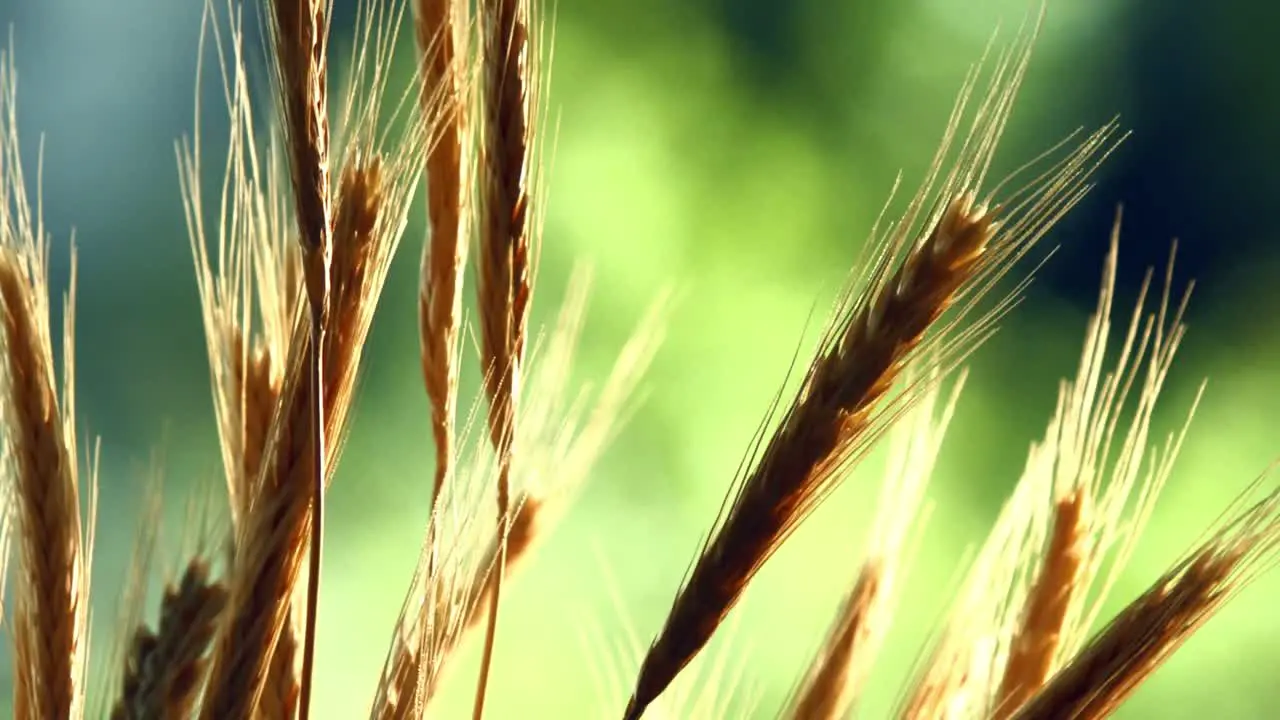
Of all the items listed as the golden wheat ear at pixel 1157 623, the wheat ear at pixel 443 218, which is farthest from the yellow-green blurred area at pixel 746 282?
the golden wheat ear at pixel 1157 623

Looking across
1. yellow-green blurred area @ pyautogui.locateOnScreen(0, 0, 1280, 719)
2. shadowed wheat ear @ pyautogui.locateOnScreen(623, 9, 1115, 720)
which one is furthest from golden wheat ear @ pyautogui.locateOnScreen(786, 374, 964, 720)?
yellow-green blurred area @ pyautogui.locateOnScreen(0, 0, 1280, 719)

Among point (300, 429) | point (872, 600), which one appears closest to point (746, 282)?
point (872, 600)

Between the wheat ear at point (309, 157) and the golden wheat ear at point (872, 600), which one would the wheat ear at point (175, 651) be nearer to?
the wheat ear at point (309, 157)

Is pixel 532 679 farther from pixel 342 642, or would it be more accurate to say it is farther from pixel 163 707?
pixel 163 707

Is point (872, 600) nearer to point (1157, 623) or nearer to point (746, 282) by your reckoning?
point (1157, 623)

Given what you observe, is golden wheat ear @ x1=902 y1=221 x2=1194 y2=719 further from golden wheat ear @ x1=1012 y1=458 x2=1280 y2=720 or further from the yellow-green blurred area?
the yellow-green blurred area
